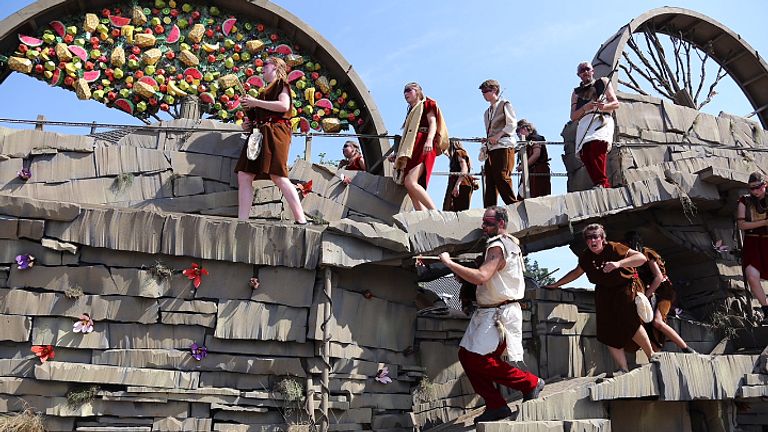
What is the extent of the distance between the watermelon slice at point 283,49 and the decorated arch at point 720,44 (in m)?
5.17

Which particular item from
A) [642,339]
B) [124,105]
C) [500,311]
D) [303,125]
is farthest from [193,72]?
[642,339]

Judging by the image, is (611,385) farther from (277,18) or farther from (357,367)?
(277,18)

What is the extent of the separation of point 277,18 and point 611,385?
22.8 ft

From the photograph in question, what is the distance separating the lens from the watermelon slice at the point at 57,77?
29.1 feet

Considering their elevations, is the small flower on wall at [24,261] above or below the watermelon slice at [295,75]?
below

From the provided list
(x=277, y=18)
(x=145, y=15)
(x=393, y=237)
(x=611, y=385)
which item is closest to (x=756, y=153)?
(x=611, y=385)

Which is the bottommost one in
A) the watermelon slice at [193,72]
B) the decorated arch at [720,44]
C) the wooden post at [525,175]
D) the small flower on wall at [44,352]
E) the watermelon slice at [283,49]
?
the small flower on wall at [44,352]

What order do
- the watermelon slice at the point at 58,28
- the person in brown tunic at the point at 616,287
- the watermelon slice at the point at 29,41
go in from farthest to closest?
the watermelon slice at the point at 58,28
the watermelon slice at the point at 29,41
the person in brown tunic at the point at 616,287

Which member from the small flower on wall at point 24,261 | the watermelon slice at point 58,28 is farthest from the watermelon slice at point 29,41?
the small flower on wall at point 24,261

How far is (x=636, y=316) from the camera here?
20.4ft

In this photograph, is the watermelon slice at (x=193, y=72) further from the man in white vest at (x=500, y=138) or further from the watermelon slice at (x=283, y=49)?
the man in white vest at (x=500, y=138)

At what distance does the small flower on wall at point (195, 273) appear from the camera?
19.5 feet

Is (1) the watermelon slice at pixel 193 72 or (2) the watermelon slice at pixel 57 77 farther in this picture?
(1) the watermelon slice at pixel 193 72

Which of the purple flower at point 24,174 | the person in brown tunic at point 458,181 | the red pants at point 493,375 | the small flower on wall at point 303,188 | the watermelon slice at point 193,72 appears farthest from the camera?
the watermelon slice at point 193,72
